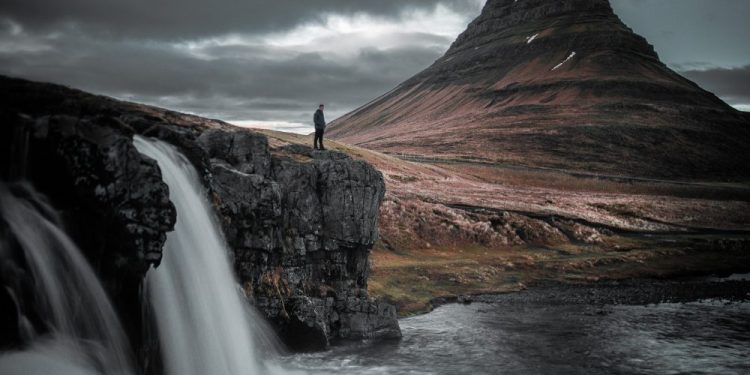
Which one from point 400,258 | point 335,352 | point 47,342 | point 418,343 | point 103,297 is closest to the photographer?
point 47,342

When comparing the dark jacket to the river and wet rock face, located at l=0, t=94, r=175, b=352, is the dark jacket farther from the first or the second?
wet rock face, located at l=0, t=94, r=175, b=352

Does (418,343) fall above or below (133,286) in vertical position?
below

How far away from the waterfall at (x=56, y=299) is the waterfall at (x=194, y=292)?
11.1ft

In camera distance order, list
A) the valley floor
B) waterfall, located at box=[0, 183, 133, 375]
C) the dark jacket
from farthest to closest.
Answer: the valley floor, the dark jacket, waterfall, located at box=[0, 183, 133, 375]

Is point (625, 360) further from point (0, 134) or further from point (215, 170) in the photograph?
point (0, 134)

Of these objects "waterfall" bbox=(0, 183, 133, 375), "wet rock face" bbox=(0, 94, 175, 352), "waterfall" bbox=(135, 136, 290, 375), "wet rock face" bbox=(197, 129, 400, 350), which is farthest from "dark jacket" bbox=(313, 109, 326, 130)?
"waterfall" bbox=(0, 183, 133, 375)

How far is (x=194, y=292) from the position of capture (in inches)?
1062

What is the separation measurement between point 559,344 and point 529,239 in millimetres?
48537

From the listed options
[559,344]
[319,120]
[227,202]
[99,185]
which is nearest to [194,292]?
[227,202]

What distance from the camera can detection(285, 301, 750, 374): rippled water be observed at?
34.1 metres

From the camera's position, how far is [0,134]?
64.0ft

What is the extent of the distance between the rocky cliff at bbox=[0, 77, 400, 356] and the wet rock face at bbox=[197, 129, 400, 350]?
0.27ft

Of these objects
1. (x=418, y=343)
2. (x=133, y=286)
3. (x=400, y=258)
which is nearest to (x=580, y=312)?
(x=418, y=343)

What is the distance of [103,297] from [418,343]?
24.4 meters
